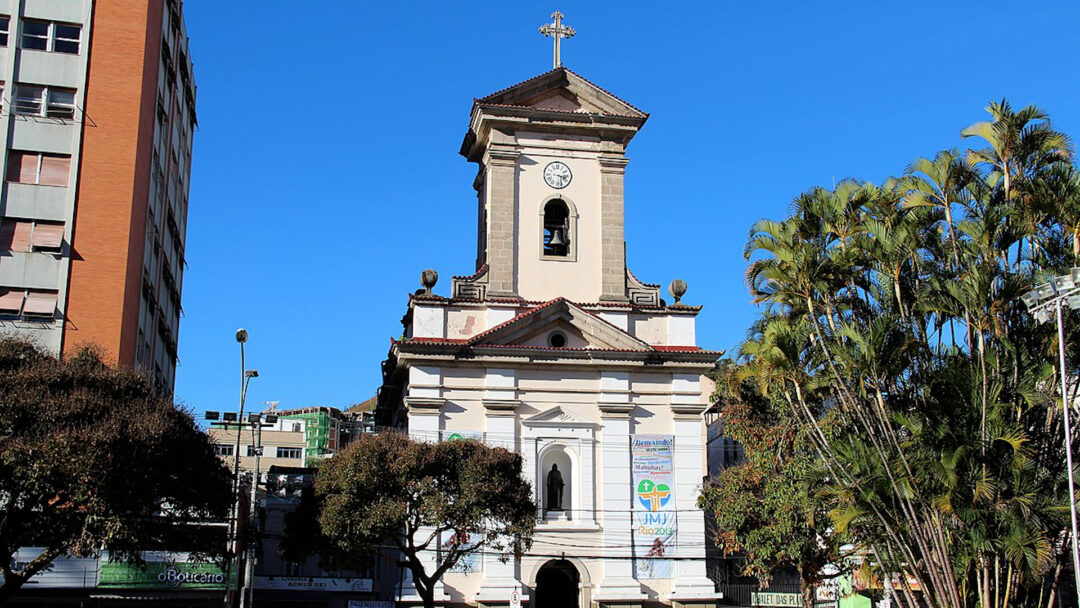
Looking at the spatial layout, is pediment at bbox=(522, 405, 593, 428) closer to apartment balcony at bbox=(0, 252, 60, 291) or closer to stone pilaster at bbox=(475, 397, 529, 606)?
stone pilaster at bbox=(475, 397, 529, 606)

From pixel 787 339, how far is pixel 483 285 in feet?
56.9

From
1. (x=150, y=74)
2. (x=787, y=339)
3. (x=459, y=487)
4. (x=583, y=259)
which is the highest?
(x=150, y=74)

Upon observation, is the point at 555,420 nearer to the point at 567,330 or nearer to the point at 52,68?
the point at 567,330

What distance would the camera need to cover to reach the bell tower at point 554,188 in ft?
135

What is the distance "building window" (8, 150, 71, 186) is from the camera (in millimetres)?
36375

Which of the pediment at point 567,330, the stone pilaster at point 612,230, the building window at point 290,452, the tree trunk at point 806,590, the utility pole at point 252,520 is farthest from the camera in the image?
the building window at point 290,452

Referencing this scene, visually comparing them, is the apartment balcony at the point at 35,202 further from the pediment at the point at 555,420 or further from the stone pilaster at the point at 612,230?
the stone pilaster at the point at 612,230

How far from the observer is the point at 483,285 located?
135 ft

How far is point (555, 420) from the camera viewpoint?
130 feet

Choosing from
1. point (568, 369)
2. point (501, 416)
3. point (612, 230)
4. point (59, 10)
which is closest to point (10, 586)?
point (501, 416)

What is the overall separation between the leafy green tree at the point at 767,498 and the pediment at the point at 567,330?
4.22 metres

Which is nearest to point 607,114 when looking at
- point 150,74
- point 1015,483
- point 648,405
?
point 648,405

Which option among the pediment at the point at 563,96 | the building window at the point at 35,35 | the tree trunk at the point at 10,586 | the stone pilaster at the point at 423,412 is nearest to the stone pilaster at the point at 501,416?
the stone pilaster at the point at 423,412

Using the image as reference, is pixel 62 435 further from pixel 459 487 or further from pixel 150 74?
pixel 150 74
